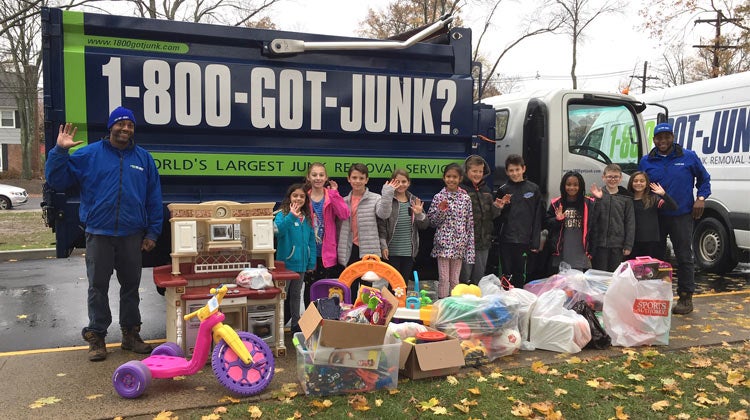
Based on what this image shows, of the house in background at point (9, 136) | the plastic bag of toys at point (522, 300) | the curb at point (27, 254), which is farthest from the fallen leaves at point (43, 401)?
the house in background at point (9, 136)

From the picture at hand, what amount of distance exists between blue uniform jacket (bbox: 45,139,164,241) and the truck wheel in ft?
25.2

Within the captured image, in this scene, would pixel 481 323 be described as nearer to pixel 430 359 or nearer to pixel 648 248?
pixel 430 359

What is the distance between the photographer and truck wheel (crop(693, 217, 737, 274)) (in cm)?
798

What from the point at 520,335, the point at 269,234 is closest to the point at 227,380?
the point at 269,234

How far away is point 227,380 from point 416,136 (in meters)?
2.82

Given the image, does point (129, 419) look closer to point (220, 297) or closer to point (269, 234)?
point (220, 297)

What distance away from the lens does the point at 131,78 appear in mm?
4391

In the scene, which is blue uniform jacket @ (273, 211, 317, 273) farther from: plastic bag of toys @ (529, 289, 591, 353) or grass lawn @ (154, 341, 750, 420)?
plastic bag of toys @ (529, 289, 591, 353)

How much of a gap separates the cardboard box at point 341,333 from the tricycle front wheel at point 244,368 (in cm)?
31

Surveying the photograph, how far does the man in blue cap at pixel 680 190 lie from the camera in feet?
18.5

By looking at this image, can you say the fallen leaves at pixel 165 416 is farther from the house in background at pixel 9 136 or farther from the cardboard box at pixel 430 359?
the house in background at pixel 9 136

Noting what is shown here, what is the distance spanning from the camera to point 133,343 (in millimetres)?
4379

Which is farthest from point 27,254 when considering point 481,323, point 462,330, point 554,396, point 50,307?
point 554,396

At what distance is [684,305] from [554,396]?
3.05 meters
